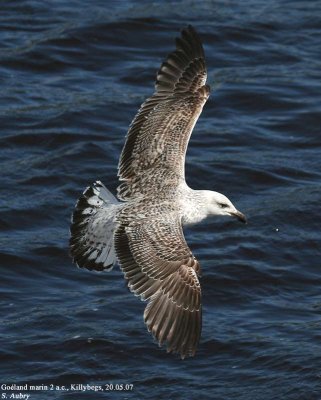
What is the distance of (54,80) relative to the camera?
1441 centimetres

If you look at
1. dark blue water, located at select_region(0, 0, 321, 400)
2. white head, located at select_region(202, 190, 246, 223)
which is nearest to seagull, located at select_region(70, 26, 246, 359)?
white head, located at select_region(202, 190, 246, 223)

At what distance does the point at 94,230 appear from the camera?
8992mm

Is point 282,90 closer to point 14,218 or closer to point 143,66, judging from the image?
point 143,66

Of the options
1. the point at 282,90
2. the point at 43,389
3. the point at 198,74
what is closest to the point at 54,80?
the point at 282,90

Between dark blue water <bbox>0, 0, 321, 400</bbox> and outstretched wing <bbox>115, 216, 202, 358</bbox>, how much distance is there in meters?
1.15

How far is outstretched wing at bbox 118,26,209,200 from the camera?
9.27 metres

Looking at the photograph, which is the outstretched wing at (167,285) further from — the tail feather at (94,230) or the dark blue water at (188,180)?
the dark blue water at (188,180)

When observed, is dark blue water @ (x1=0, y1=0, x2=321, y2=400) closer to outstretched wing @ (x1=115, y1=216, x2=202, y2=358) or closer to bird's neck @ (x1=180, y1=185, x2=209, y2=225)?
outstretched wing @ (x1=115, y1=216, x2=202, y2=358)

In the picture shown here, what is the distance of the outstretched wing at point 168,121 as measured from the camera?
30.4 ft

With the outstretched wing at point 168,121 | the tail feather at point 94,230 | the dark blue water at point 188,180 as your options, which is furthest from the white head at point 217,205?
the dark blue water at point 188,180

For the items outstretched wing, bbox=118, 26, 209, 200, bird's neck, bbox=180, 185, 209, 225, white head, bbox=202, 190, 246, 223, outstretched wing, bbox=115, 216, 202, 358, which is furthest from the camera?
outstretched wing, bbox=118, 26, 209, 200

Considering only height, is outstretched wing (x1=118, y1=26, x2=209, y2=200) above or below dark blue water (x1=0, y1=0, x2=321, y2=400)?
above

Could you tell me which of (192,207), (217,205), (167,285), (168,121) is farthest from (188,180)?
(167,285)

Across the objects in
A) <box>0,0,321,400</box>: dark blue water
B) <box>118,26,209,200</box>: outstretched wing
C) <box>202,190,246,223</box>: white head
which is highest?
<box>118,26,209,200</box>: outstretched wing
